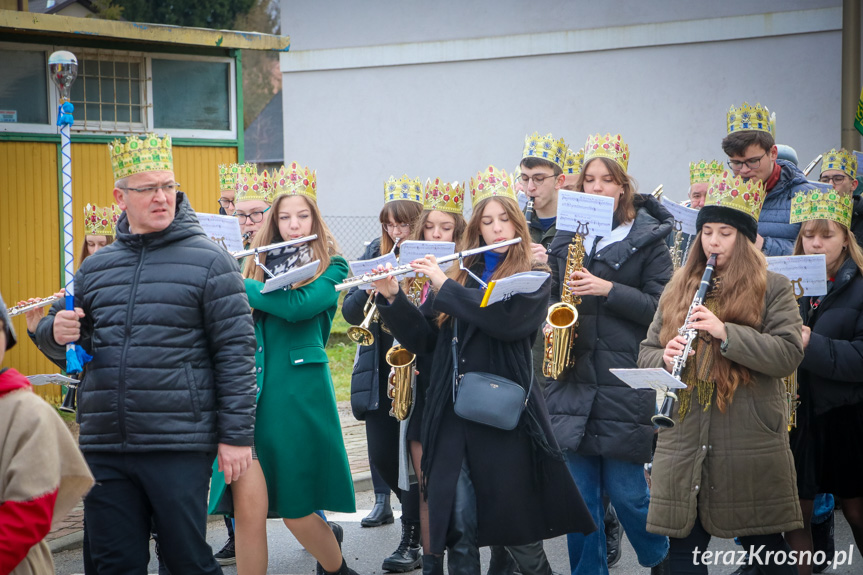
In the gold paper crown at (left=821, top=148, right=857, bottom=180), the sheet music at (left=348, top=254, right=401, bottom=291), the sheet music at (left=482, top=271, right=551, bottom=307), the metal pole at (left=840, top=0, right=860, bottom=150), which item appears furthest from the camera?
the metal pole at (left=840, top=0, right=860, bottom=150)

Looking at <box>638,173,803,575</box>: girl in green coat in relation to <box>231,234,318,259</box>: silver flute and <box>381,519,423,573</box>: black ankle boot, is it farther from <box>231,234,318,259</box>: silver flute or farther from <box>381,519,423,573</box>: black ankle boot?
<box>381,519,423,573</box>: black ankle boot

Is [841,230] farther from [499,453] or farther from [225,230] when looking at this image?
[225,230]

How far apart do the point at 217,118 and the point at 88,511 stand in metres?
7.22

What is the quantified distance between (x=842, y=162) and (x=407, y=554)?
403 centimetres

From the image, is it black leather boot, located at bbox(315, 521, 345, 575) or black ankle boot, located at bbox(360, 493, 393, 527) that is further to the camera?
black ankle boot, located at bbox(360, 493, 393, 527)

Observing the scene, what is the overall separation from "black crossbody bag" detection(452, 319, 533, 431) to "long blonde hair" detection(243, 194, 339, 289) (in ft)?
3.51

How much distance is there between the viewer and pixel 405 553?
591 cm

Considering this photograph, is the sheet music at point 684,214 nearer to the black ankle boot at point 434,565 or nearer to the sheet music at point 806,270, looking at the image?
the sheet music at point 806,270

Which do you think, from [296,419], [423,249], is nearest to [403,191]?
[423,249]

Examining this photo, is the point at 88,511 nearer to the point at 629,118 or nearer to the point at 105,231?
the point at 105,231

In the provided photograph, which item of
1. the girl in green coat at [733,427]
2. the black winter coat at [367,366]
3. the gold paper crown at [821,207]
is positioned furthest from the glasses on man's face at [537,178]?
the girl in green coat at [733,427]

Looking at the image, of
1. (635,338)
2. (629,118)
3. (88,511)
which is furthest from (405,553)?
(629,118)

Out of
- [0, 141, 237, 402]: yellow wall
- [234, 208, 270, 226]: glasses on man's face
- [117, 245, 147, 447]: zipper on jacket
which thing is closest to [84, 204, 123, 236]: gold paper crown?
[234, 208, 270, 226]: glasses on man's face

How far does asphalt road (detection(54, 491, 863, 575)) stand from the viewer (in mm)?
5836
